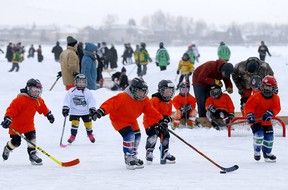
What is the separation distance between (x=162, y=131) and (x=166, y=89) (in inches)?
21.9

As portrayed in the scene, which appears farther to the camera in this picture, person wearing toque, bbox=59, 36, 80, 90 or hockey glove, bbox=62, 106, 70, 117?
person wearing toque, bbox=59, 36, 80, 90

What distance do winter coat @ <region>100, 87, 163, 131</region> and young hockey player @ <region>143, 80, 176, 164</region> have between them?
0.24 metres

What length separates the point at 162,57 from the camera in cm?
2147

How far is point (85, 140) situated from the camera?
10047mm

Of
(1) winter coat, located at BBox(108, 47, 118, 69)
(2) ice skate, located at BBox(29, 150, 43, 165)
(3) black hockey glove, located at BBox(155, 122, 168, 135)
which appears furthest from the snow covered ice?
(1) winter coat, located at BBox(108, 47, 118, 69)

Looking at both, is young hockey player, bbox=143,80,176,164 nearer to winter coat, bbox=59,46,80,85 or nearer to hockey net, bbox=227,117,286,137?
hockey net, bbox=227,117,286,137

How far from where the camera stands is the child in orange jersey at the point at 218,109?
10414 millimetres

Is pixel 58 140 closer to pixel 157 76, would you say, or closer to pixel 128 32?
pixel 157 76

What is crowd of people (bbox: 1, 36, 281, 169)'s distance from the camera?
6820 millimetres

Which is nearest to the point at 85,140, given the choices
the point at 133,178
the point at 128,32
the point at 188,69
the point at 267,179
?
the point at 133,178

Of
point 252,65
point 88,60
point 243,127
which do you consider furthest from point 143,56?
point 252,65

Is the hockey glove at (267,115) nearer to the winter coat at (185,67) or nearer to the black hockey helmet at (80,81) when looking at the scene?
the black hockey helmet at (80,81)

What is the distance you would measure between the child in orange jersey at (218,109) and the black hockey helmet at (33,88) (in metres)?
4.09

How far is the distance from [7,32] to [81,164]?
17718cm
